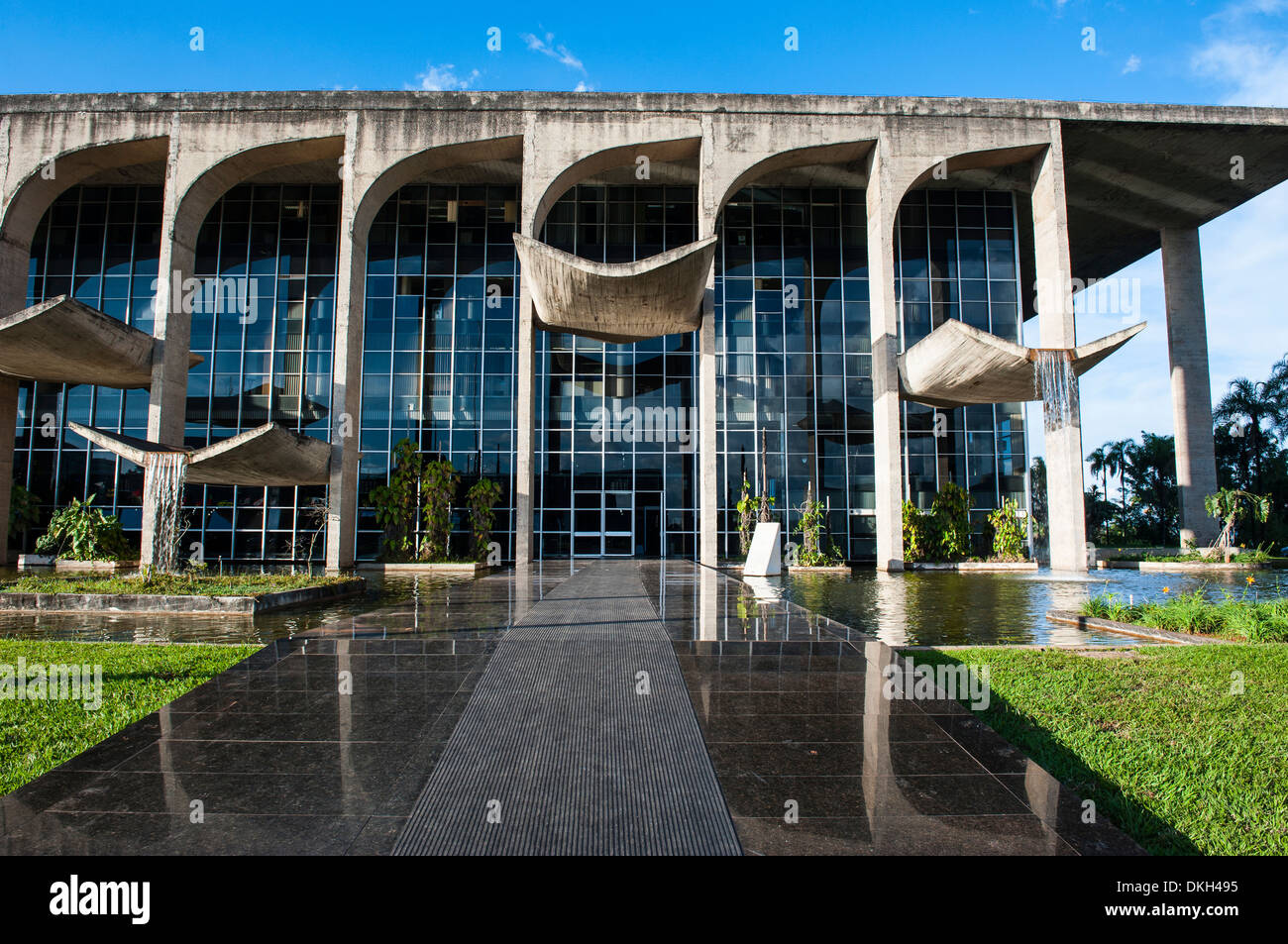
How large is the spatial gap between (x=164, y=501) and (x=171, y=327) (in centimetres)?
1063

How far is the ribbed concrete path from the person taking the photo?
2935mm

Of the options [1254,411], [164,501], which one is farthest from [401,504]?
[1254,411]

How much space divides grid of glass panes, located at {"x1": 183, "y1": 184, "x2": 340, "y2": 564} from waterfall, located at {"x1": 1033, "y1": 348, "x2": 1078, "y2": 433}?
2252 cm

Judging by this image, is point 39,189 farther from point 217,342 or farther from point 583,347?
point 583,347

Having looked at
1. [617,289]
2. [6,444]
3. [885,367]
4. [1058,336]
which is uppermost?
[617,289]

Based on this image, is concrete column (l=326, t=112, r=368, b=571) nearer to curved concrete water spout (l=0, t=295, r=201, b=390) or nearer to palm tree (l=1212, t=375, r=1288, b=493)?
curved concrete water spout (l=0, t=295, r=201, b=390)

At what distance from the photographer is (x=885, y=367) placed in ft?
70.4

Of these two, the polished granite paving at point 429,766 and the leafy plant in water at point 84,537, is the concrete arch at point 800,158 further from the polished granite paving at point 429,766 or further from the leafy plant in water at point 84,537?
the leafy plant in water at point 84,537

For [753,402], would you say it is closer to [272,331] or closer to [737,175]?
[737,175]

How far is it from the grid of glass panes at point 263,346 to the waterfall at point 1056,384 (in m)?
22.5

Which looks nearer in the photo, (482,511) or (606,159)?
(606,159)

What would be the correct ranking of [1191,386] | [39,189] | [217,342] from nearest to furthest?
[39,189], [217,342], [1191,386]

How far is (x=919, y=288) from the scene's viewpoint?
26.3 m

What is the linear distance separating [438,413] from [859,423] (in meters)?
15.4
